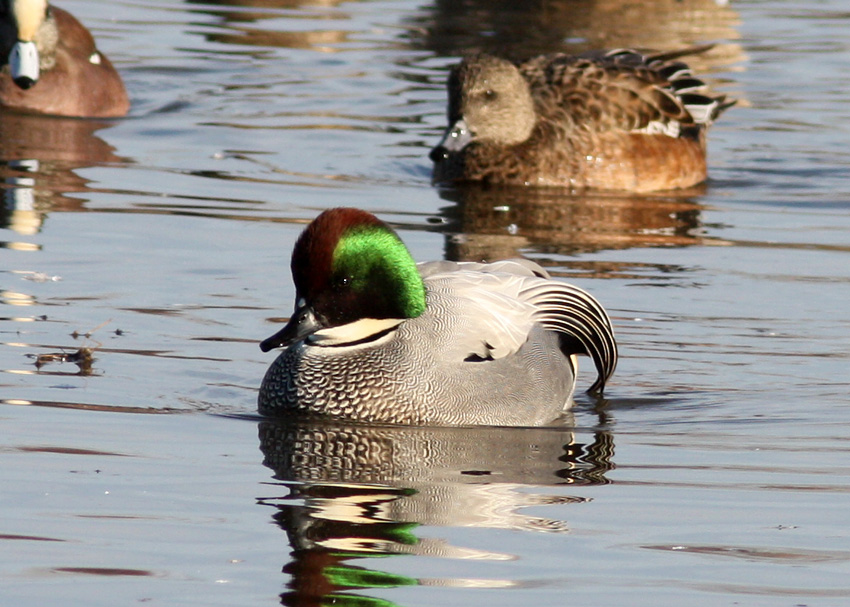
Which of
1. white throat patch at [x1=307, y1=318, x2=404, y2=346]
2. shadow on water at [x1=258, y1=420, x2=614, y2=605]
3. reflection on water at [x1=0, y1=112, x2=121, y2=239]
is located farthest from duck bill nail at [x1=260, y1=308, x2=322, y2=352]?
reflection on water at [x1=0, y1=112, x2=121, y2=239]

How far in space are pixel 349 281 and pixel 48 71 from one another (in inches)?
300

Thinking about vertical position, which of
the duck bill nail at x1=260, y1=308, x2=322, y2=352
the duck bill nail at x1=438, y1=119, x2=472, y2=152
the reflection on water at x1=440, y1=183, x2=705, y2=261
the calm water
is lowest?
the reflection on water at x1=440, y1=183, x2=705, y2=261

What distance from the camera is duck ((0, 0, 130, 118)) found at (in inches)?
504

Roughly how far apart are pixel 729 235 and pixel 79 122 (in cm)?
538

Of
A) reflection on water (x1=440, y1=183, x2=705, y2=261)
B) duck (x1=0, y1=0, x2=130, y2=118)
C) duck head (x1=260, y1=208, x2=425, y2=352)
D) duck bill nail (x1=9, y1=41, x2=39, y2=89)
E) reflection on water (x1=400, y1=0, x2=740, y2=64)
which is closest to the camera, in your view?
duck head (x1=260, y1=208, x2=425, y2=352)

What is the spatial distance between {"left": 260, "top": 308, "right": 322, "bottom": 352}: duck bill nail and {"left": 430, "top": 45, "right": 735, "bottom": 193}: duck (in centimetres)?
510

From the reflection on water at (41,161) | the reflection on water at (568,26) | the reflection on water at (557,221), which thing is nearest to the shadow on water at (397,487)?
the reflection on water at (557,221)

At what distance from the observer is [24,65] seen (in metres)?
12.6

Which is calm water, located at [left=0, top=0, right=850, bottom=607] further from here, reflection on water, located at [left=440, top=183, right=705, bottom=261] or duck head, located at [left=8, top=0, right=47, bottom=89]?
duck head, located at [left=8, top=0, right=47, bottom=89]

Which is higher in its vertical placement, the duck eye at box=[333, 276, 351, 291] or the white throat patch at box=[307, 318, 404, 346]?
the duck eye at box=[333, 276, 351, 291]

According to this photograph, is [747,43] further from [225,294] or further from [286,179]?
[225,294]

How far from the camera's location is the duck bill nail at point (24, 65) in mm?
12625

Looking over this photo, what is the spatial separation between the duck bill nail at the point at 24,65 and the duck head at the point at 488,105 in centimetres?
332

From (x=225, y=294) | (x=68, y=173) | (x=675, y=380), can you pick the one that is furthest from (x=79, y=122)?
(x=675, y=380)
